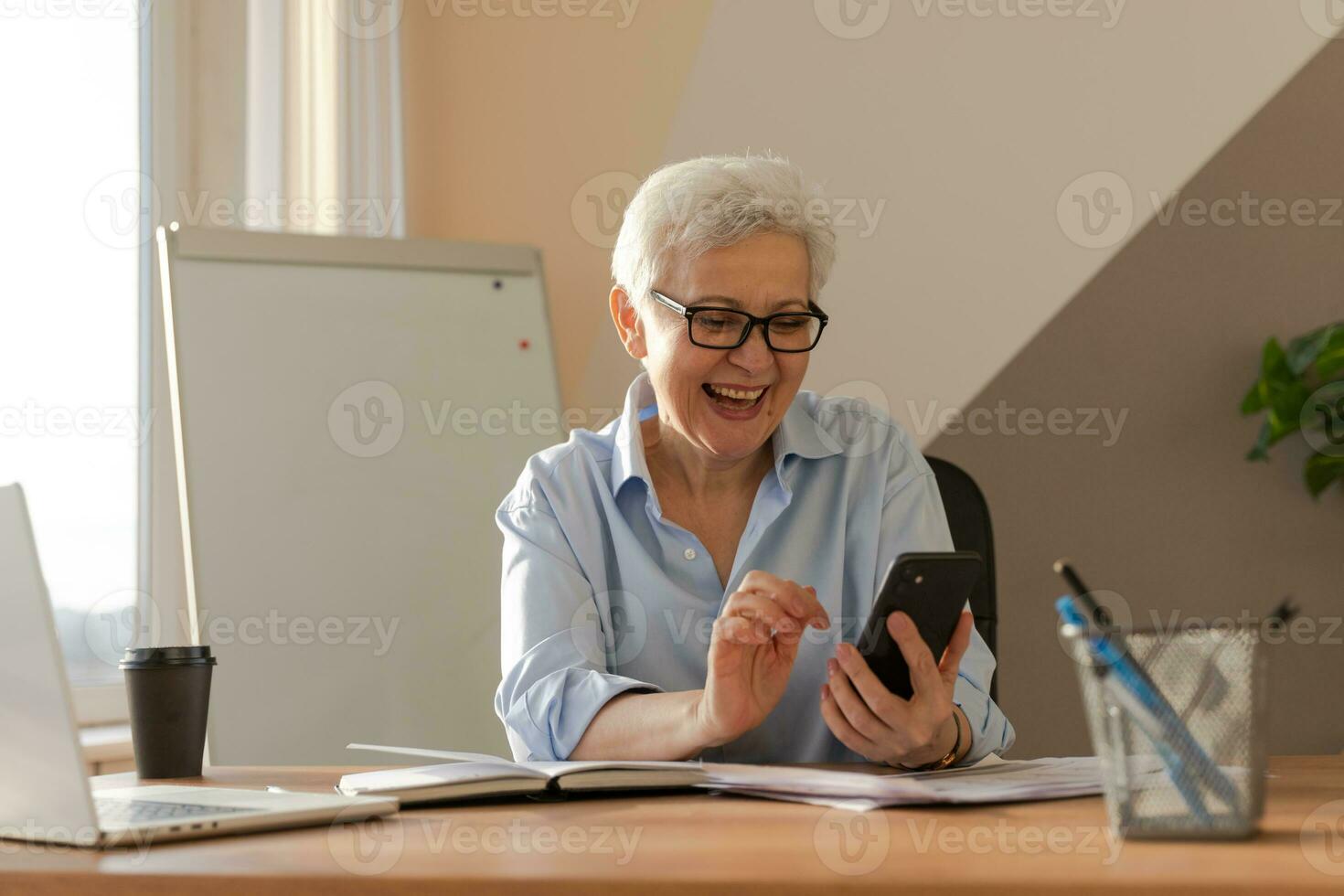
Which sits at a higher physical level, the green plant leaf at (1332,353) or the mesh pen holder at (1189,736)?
the green plant leaf at (1332,353)

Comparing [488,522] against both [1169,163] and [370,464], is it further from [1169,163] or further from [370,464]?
[1169,163]

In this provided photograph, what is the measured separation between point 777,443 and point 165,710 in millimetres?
851

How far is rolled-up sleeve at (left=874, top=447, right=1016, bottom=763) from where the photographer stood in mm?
1507

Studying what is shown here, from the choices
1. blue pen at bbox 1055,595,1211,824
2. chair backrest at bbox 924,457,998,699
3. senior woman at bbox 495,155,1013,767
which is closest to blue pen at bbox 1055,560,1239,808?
blue pen at bbox 1055,595,1211,824

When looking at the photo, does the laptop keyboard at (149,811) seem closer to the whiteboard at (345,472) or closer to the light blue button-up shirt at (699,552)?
the light blue button-up shirt at (699,552)

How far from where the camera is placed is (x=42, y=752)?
0.85 meters

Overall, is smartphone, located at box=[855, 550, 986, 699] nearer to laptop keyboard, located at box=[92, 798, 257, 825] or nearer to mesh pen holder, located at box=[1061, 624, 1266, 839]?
mesh pen holder, located at box=[1061, 624, 1266, 839]

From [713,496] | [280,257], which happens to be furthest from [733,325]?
[280,257]

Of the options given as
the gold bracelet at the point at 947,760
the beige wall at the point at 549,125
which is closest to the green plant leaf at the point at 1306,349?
the beige wall at the point at 549,125

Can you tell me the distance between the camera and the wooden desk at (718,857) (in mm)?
690

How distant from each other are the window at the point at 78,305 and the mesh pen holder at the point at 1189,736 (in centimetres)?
230

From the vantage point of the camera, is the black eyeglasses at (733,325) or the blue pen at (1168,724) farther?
the black eyeglasses at (733,325)

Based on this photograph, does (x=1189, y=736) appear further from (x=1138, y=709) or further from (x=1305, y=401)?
(x=1305, y=401)

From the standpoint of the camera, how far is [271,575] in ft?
8.30
